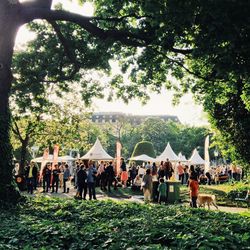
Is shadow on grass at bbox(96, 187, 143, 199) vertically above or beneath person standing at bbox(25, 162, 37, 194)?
beneath

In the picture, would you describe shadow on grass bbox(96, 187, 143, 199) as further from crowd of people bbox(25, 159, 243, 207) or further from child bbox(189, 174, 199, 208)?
child bbox(189, 174, 199, 208)

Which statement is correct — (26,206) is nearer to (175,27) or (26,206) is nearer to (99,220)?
(99,220)

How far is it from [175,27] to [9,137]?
7279 millimetres

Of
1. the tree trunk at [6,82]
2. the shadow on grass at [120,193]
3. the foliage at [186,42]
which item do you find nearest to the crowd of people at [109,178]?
the shadow on grass at [120,193]

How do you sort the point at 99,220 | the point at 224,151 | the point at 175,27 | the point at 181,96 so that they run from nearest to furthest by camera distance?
the point at 99,220, the point at 175,27, the point at 181,96, the point at 224,151

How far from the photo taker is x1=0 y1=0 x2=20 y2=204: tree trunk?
13.5 meters

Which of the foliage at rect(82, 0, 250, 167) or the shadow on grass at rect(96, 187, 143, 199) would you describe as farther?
the shadow on grass at rect(96, 187, 143, 199)

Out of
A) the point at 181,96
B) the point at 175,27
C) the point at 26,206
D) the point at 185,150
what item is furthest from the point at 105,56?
the point at 185,150

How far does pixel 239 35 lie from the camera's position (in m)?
10.2

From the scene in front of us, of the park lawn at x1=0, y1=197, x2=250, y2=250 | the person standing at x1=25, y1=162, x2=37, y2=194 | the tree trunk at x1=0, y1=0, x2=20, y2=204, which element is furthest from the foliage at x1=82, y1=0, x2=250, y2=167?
the person standing at x1=25, y1=162, x2=37, y2=194

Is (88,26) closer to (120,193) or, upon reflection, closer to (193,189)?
(193,189)

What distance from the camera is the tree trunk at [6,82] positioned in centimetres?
1351

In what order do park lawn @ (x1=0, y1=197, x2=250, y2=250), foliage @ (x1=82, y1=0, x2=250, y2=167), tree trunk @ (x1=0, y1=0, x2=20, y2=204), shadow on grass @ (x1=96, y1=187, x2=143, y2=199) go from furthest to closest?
shadow on grass @ (x1=96, y1=187, x2=143, y2=199) → tree trunk @ (x1=0, y1=0, x2=20, y2=204) → foliage @ (x1=82, y1=0, x2=250, y2=167) → park lawn @ (x1=0, y1=197, x2=250, y2=250)

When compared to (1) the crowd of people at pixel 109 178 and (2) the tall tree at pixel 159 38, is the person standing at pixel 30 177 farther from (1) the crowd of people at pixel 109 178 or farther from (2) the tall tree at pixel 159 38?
(2) the tall tree at pixel 159 38
